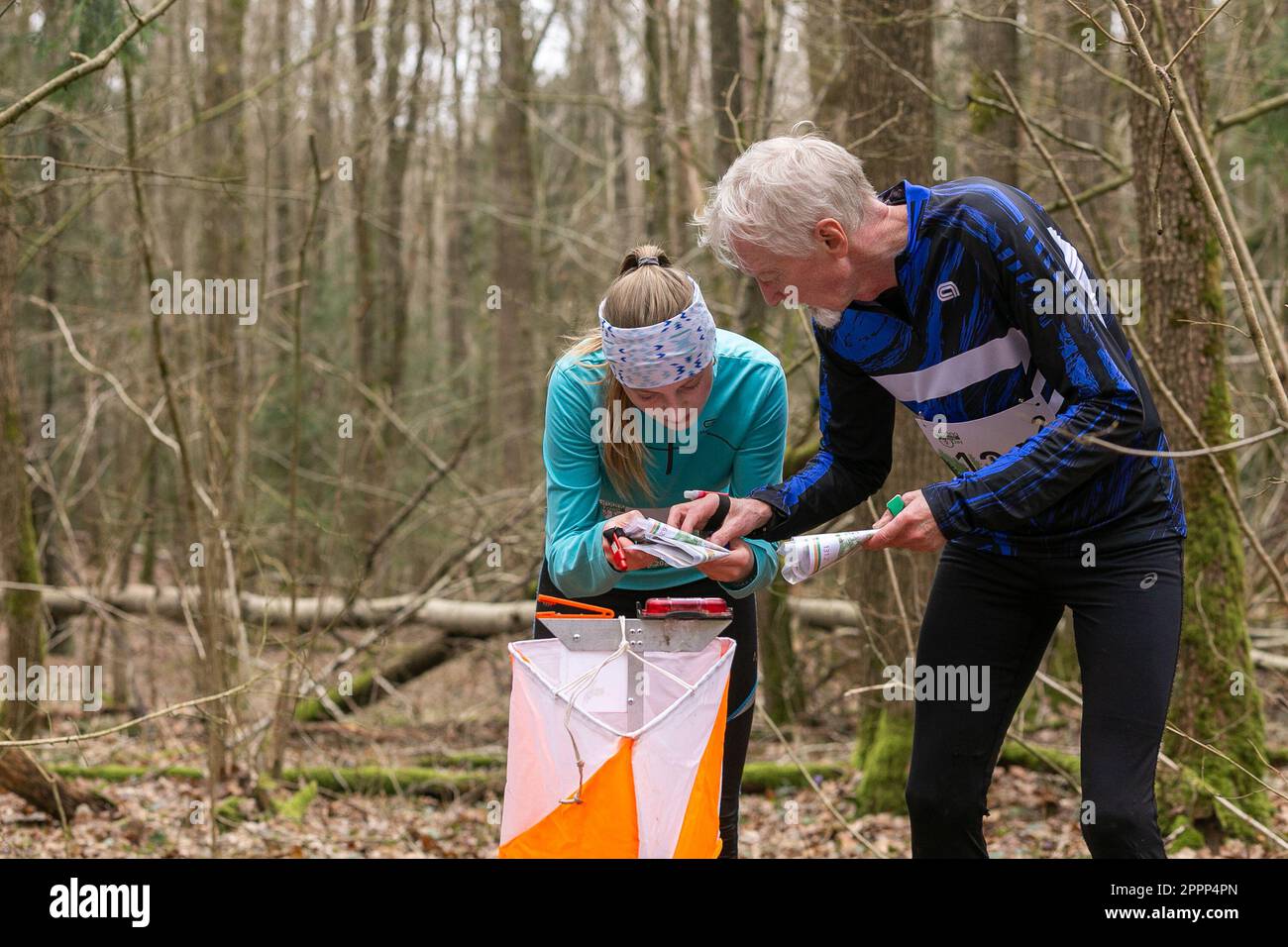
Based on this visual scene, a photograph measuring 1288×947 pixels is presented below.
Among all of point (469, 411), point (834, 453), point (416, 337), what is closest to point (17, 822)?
point (834, 453)

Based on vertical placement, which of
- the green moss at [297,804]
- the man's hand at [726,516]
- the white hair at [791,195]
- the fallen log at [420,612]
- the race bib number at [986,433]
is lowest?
the green moss at [297,804]

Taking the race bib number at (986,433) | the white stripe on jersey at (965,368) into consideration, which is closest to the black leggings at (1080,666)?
the race bib number at (986,433)

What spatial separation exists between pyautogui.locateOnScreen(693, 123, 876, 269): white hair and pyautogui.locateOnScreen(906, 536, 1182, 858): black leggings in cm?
80

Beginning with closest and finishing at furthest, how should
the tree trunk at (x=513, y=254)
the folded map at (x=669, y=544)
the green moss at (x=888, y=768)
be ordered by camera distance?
the folded map at (x=669, y=544) → the green moss at (x=888, y=768) → the tree trunk at (x=513, y=254)

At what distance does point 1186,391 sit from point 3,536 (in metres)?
5.34

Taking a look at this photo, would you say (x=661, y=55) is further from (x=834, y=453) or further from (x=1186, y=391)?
(x=834, y=453)

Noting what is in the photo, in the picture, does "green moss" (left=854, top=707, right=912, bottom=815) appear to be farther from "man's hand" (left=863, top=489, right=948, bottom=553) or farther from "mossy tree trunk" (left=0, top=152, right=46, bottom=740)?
"mossy tree trunk" (left=0, top=152, right=46, bottom=740)

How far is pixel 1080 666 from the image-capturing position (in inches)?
94.6

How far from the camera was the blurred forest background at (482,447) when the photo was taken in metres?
4.46

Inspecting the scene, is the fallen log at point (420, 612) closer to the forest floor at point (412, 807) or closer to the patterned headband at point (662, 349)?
the forest floor at point (412, 807)

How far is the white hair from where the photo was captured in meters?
2.39

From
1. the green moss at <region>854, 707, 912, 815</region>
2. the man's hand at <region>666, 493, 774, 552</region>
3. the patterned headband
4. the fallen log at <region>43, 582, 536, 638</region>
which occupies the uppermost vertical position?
the patterned headband

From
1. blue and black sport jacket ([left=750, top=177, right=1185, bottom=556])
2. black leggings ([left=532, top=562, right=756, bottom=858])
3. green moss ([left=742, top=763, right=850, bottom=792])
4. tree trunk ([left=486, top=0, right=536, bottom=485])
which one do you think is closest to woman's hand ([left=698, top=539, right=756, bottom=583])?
black leggings ([left=532, top=562, right=756, bottom=858])

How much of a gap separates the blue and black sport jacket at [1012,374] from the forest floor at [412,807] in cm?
187
